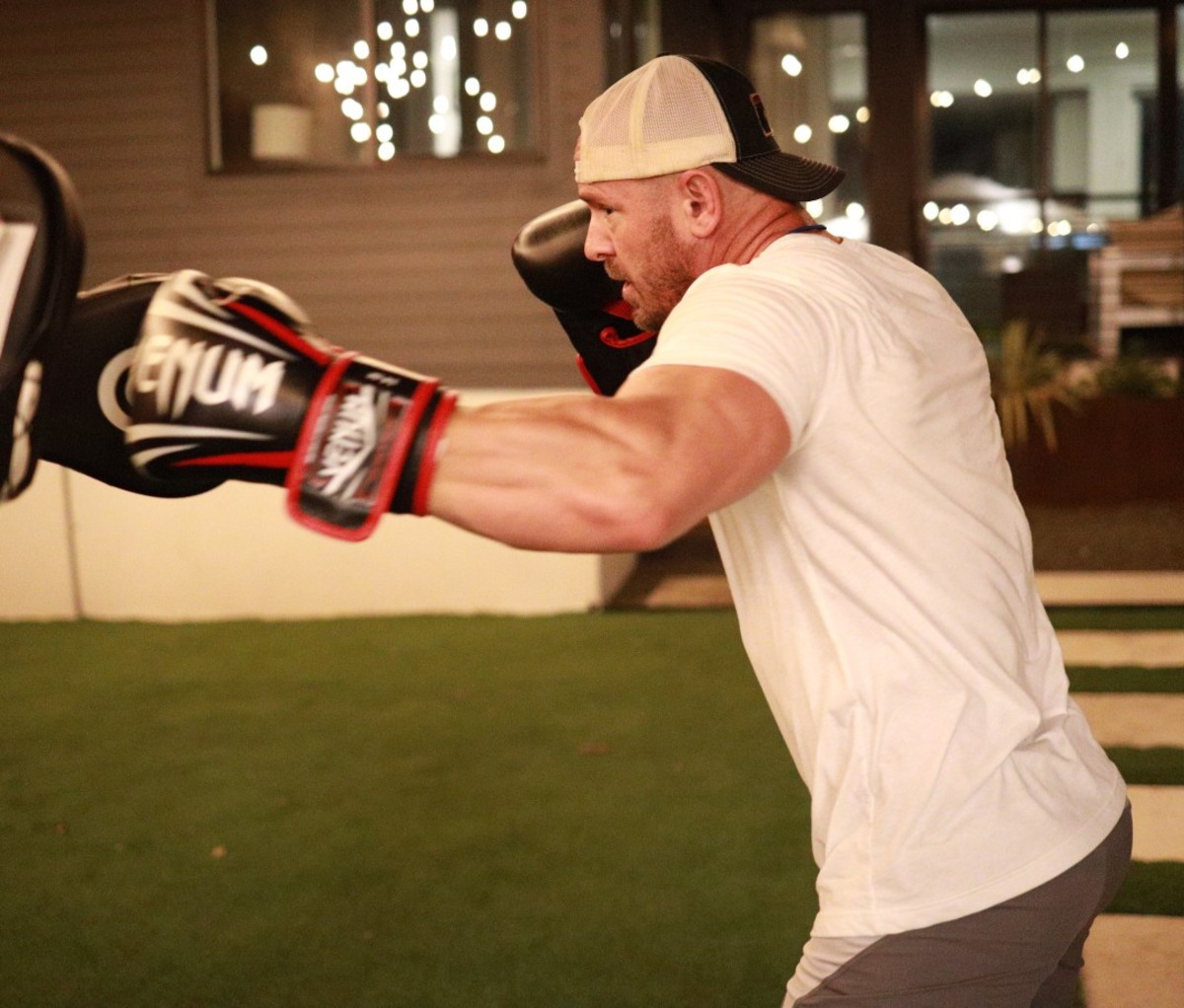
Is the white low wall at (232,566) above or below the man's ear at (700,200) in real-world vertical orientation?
below

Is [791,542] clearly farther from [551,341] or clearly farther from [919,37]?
[919,37]

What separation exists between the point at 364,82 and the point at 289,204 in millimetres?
822

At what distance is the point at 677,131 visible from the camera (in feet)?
5.31

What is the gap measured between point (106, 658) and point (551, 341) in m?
3.08

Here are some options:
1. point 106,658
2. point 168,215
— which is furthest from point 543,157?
point 106,658

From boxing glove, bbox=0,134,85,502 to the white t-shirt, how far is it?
0.58 metres

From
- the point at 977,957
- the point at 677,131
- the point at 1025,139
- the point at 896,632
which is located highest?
the point at 1025,139

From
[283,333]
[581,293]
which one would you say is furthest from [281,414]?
[581,293]

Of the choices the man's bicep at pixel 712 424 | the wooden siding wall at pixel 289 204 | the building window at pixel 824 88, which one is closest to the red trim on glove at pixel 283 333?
the man's bicep at pixel 712 424

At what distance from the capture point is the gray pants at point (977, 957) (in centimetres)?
155

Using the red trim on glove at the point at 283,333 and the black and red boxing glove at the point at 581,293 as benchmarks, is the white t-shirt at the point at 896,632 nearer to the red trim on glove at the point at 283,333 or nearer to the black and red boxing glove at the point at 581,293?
the red trim on glove at the point at 283,333

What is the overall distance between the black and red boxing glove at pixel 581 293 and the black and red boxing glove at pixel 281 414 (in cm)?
99

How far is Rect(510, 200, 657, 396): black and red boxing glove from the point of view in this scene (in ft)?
7.53

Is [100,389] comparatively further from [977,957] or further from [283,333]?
[977,957]
